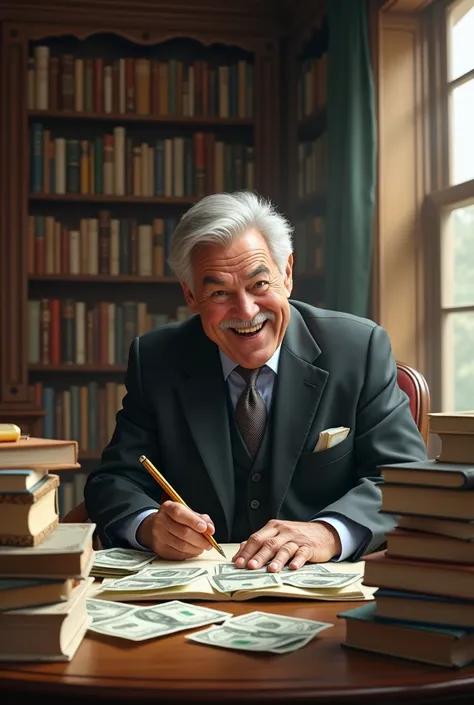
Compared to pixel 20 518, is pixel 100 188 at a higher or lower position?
higher

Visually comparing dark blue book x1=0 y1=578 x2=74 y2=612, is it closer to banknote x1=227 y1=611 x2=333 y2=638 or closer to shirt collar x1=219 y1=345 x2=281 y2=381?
banknote x1=227 y1=611 x2=333 y2=638

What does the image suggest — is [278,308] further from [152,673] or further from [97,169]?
[97,169]

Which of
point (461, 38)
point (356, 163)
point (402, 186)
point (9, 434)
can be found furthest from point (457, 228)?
point (9, 434)

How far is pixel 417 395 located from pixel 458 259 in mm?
1325

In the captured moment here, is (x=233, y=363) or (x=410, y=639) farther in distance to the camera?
(x=233, y=363)

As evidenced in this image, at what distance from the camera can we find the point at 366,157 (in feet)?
12.0

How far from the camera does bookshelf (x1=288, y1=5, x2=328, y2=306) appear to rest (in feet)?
14.1

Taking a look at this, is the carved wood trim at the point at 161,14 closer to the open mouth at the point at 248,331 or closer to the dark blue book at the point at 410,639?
the open mouth at the point at 248,331

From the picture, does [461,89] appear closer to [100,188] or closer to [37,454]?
[100,188]

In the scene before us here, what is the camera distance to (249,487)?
2.08m

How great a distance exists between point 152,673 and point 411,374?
1.55 metres

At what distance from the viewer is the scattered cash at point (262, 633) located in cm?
111

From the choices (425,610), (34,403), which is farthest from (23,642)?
(34,403)

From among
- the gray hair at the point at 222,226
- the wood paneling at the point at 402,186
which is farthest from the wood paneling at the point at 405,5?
the gray hair at the point at 222,226
